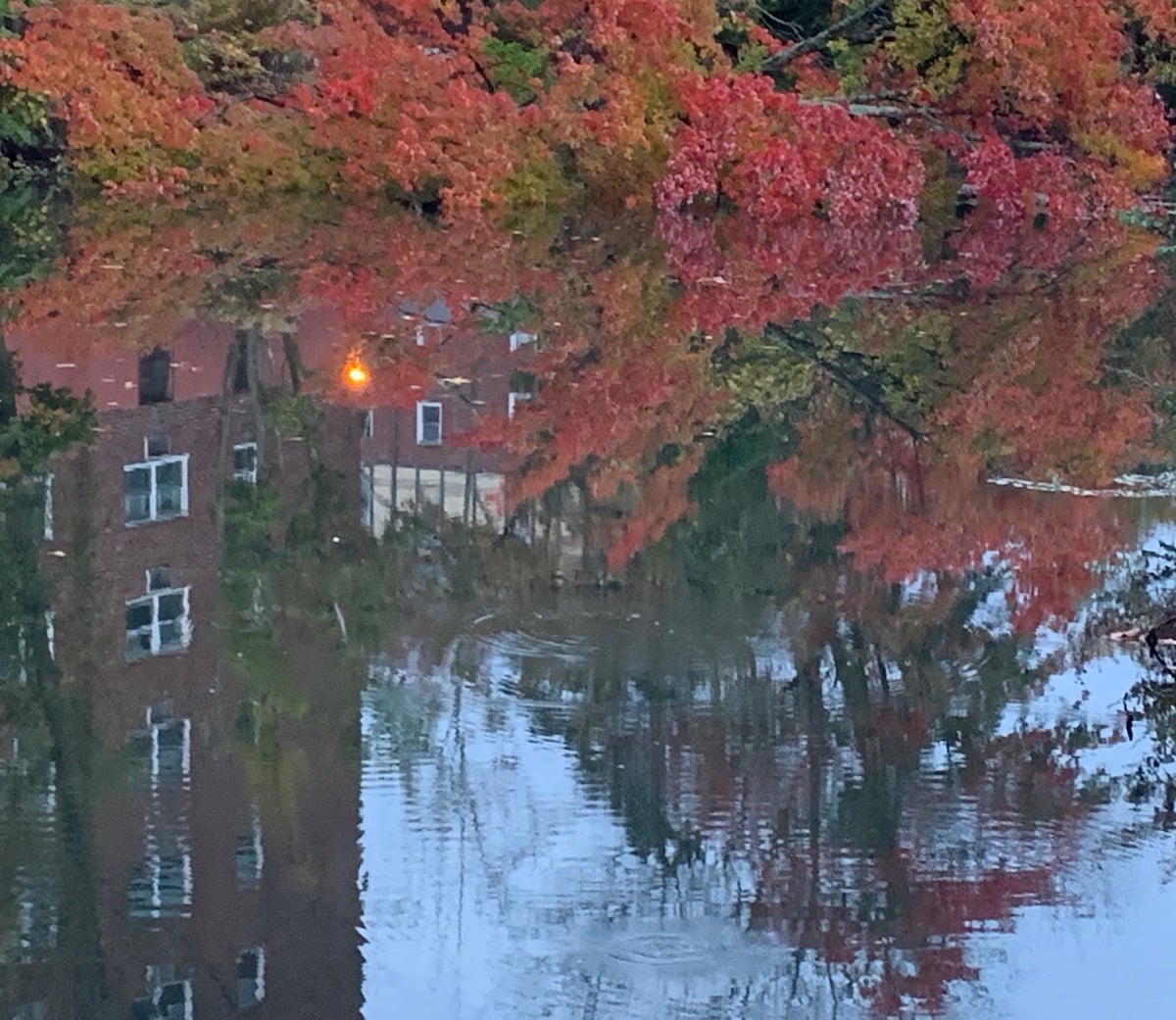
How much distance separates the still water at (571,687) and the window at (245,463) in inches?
1.3

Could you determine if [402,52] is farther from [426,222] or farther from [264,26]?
[264,26]

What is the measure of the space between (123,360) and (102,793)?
25.3ft

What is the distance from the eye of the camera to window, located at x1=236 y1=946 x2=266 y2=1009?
4.71 meters

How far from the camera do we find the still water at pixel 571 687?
5.04 m

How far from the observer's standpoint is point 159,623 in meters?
7.83

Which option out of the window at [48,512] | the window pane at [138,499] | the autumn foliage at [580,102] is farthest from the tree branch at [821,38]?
the window pane at [138,499]

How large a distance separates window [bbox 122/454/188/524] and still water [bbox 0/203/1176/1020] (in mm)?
37

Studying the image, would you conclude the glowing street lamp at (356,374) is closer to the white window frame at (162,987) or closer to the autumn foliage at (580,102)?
the white window frame at (162,987)

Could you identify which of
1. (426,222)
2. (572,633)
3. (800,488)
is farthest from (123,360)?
(426,222)

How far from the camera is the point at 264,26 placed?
29.0 meters

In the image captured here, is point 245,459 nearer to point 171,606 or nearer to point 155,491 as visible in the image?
point 155,491

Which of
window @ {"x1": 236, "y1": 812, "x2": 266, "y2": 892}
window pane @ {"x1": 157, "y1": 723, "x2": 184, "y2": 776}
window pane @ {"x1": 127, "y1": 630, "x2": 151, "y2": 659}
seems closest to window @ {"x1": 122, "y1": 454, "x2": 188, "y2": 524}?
window pane @ {"x1": 127, "y1": 630, "x2": 151, "y2": 659}

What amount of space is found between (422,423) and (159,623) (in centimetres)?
415

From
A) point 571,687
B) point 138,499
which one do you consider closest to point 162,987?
point 571,687
